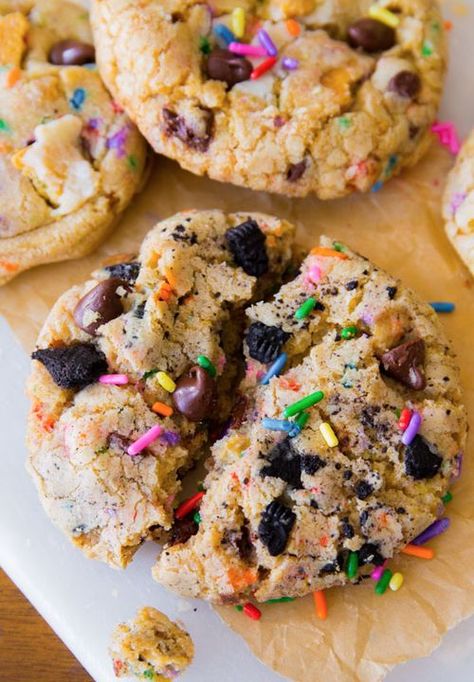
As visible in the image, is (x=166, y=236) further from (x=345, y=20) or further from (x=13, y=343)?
(x=345, y=20)

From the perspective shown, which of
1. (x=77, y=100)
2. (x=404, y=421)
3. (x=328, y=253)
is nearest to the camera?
(x=404, y=421)

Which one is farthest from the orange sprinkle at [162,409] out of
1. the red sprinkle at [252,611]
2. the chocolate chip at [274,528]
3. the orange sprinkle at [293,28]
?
the orange sprinkle at [293,28]

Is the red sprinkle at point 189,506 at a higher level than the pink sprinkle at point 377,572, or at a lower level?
higher

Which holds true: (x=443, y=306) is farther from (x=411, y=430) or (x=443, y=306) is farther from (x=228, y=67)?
(x=228, y=67)

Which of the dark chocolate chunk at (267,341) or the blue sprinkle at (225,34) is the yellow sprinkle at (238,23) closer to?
the blue sprinkle at (225,34)

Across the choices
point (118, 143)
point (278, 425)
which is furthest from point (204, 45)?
point (278, 425)

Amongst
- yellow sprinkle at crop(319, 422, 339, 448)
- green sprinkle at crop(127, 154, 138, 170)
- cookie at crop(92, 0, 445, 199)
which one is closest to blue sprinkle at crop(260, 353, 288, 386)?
yellow sprinkle at crop(319, 422, 339, 448)

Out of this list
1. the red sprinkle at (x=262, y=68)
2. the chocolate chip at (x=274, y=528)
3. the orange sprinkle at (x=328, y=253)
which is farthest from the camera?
the red sprinkle at (x=262, y=68)

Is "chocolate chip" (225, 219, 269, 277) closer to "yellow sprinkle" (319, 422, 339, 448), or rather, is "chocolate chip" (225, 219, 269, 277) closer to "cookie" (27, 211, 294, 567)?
"cookie" (27, 211, 294, 567)
